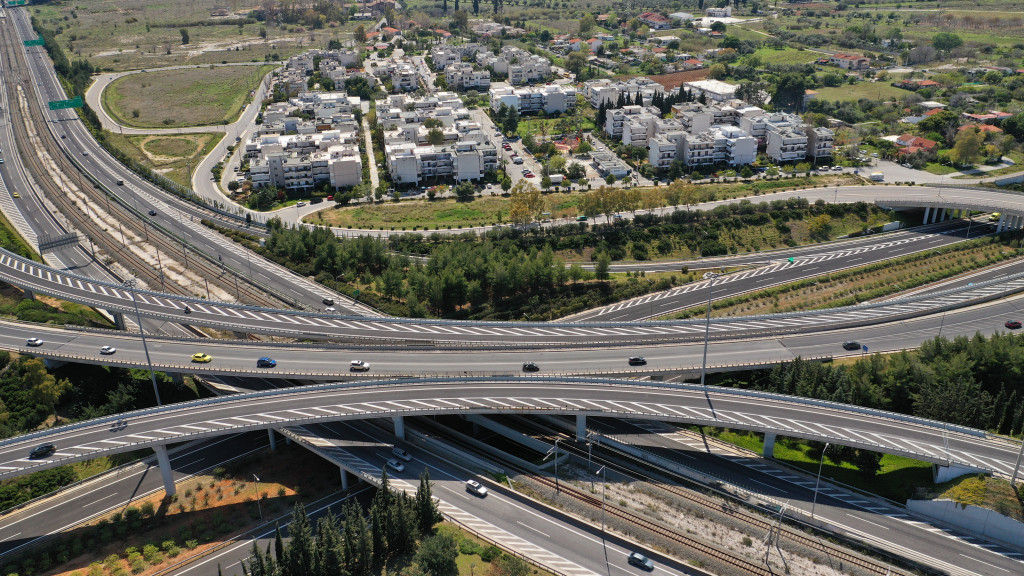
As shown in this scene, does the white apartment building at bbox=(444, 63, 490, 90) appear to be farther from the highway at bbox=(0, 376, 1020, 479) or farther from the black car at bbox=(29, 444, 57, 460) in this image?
the black car at bbox=(29, 444, 57, 460)

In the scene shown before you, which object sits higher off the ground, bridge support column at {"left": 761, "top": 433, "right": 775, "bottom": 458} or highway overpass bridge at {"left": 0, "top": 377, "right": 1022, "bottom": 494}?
highway overpass bridge at {"left": 0, "top": 377, "right": 1022, "bottom": 494}

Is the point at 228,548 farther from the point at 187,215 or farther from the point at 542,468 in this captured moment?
the point at 187,215

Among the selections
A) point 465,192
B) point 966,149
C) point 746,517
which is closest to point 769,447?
point 746,517

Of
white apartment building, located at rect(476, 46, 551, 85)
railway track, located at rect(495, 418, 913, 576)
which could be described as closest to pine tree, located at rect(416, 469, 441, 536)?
railway track, located at rect(495, 418, 913, 576)

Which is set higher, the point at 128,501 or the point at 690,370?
the point at 690,370

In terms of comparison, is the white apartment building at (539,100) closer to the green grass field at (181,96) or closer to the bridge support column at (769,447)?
the green grass field at (181,96)

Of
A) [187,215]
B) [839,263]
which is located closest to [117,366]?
[187,215]

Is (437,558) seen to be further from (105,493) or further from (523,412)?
(105,493)
